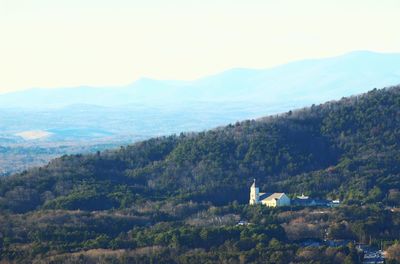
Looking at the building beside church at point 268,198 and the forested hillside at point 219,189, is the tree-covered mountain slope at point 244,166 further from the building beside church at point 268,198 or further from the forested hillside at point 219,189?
the building beside church at point 268,198

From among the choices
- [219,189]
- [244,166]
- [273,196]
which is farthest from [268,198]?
[244,166]

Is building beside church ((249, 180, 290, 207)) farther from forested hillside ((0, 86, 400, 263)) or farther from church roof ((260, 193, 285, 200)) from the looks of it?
forested hillside ((0, 86, 400, 263))

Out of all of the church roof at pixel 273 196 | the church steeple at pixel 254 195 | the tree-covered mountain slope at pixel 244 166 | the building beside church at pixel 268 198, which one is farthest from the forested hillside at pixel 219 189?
the church roof at pixel 273 196

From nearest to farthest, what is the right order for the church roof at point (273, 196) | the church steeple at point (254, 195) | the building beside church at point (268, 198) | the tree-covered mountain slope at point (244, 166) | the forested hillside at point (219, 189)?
the forested hillside at point (219, 189) → the building beside church at point (268, 198) → the church roof at point (273, 196) → the church steeple at point (254, 195) → the tree-covered mountain slope at point (244, 166)

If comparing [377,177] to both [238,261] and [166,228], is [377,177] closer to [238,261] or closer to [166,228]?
[166,228]

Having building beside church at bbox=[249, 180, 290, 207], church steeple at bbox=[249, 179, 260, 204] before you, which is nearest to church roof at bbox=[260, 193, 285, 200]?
building beside church at bbox=[249, 180, 290, 207]

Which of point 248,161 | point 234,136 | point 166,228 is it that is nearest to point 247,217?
point 166,228

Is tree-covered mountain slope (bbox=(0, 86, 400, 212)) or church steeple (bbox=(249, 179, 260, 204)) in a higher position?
tree-covered mountain slope (bbox=(0, 86, 400, 212))
